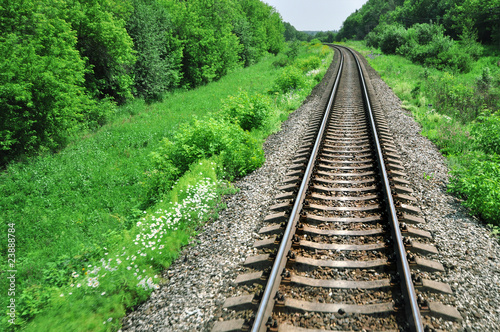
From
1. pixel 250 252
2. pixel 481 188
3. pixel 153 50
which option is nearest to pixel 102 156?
pixel 250 252

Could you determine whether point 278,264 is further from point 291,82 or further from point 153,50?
point 153,50

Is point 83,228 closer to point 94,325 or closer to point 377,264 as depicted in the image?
point 94,325

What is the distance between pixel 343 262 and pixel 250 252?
130 cm

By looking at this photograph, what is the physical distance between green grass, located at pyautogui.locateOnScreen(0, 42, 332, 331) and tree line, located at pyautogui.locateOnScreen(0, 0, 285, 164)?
1532 mm

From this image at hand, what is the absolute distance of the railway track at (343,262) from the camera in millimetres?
2789

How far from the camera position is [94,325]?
321cm

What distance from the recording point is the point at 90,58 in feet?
52.9

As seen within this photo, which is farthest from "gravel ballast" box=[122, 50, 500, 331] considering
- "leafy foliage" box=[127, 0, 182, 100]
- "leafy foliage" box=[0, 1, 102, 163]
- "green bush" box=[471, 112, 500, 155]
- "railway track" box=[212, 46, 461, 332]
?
"leafy foliage" box=[127, 0, 182, 100]

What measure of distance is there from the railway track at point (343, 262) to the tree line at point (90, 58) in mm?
11180

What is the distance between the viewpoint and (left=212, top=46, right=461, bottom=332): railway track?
2.79 metres

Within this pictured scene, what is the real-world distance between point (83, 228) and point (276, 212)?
5119 mm

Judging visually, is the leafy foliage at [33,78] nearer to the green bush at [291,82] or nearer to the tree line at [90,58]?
the tree line at [90,58]

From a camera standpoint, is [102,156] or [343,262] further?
[102,156]

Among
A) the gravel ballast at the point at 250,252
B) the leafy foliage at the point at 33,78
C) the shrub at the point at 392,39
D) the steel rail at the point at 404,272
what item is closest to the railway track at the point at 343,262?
the steel rail at the point at 404,272
